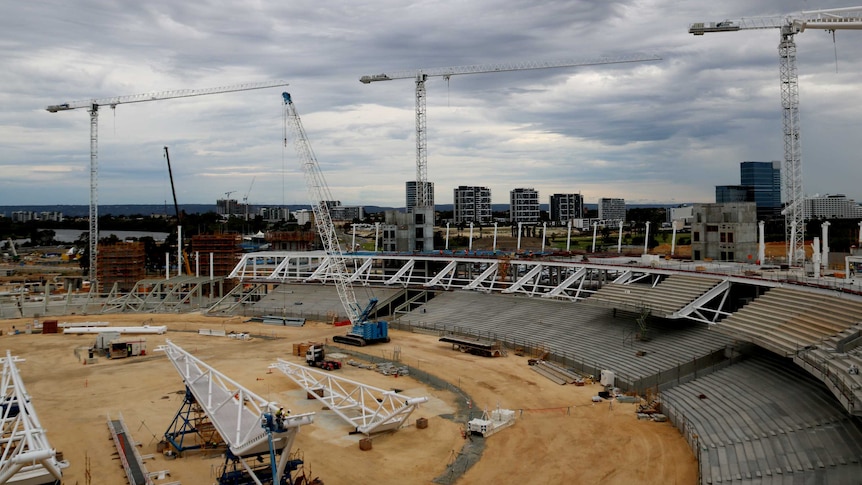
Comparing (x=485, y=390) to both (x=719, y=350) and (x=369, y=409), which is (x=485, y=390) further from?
(x=719, y=350)

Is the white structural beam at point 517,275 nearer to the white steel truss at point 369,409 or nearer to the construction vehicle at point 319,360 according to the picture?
the white steel truss at point 369,409

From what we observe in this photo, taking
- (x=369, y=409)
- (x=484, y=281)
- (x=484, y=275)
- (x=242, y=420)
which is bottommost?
(x=369, y=409)

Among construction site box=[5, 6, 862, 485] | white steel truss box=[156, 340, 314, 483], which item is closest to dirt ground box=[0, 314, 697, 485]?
construction site box=[5, 6, 862, 485]

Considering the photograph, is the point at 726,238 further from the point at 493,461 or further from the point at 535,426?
the point at 493,461

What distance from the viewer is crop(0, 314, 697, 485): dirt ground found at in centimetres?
3375

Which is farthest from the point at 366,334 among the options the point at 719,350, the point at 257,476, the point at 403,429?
the point at 257,476

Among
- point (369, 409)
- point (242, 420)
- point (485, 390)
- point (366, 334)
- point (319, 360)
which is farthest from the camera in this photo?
point (366, 334)

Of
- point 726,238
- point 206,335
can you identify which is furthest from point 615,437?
point 206,335

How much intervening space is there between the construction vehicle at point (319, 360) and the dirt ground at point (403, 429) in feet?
3.99

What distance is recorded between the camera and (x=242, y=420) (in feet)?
112

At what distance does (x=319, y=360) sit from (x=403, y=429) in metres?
19.9

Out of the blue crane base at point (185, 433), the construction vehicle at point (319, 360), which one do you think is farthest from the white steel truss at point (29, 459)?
the construction vehicle at point (319, 360)

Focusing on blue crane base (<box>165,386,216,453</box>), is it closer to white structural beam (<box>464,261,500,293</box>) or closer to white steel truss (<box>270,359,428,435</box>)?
white steel truss (<box>270,359,428,435</box>)

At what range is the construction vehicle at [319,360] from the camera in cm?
5781
